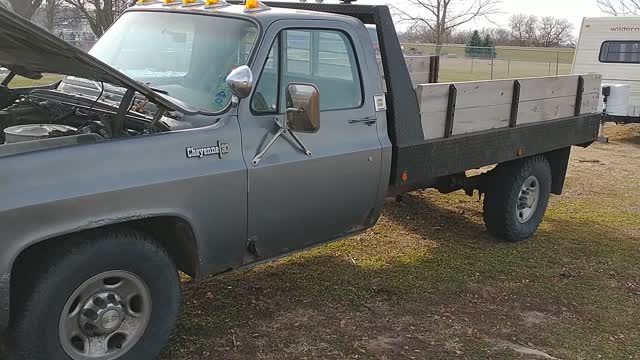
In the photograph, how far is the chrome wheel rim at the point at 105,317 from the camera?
3035mm

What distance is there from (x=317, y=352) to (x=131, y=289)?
3.93 feet

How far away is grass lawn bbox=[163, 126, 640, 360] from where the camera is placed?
397cm

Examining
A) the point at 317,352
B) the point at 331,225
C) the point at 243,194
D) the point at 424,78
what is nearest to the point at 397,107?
the point at 331,225

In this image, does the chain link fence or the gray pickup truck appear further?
the chain link fence

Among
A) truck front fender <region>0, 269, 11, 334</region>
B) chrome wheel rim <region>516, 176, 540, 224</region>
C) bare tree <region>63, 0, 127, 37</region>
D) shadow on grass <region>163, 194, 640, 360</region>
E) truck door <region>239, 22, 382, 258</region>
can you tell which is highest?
bare tree <region>63, 0, 127, 37</region>

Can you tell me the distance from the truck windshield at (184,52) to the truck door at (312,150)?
18cm

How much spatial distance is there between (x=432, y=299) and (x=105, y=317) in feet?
8.10

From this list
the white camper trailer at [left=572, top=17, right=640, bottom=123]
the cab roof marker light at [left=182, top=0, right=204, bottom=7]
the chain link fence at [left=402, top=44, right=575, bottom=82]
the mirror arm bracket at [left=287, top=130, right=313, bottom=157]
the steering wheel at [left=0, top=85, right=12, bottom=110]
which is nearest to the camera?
the mirror arm bracket at [left=287, top=130, right=313, bottom=157]

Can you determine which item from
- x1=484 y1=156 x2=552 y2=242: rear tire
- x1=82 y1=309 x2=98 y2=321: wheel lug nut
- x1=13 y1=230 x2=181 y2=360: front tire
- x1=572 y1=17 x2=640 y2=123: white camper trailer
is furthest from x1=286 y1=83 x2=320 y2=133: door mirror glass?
x1=572 y1=17 x2=640 y2=123: white camper trailer

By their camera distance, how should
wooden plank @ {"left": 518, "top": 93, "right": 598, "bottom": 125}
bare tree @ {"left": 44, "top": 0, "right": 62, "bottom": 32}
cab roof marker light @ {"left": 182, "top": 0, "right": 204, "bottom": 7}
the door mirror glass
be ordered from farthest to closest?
bare tree @ {"left": 44, "top": 0, "right": 62, "bottom": 32}
wooden plank @ {"left": 518, "top": 93, "right": 598, "bottom": 125}
cab roof marker light @ {"left": 182, "top": 0, "right": 204, "bottom": 7}
the door mirror glass

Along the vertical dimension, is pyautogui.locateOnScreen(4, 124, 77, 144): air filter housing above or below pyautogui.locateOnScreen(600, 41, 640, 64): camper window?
below

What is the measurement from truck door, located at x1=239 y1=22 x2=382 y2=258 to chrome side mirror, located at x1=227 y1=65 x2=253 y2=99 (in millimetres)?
238

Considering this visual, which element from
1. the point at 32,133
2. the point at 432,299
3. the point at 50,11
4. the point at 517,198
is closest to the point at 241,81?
the point at 32,133

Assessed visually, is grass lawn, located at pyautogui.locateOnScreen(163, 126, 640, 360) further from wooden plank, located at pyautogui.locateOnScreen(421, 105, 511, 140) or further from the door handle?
the door handle
